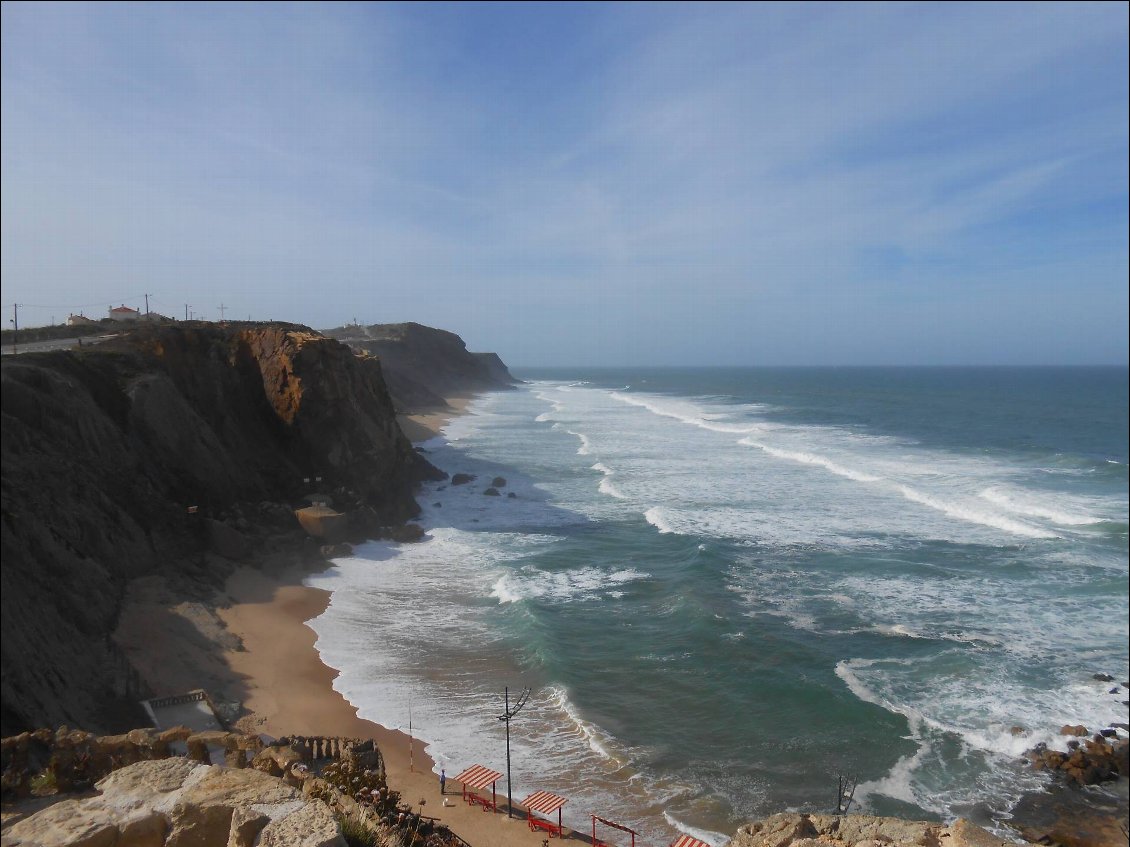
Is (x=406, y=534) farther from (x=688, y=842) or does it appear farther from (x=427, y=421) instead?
(x=427, y=421)

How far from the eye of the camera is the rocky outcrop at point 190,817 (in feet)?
19.1

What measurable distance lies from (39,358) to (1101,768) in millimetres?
34602

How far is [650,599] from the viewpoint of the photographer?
2634cm

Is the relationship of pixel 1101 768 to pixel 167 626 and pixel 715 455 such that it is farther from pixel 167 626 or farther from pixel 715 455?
pixel 715 455

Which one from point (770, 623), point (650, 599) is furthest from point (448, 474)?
point (770, 623)

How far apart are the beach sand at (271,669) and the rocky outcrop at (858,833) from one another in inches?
194

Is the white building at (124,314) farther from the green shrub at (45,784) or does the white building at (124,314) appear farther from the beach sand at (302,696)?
the green shrub at (45,784)

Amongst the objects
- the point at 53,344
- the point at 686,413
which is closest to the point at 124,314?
the point at 53,344

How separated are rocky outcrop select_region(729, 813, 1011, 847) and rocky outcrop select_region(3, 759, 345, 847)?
20.7 ft

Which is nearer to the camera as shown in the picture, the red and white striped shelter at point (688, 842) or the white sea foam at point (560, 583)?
the red and white striped shelter at point (688, 842)

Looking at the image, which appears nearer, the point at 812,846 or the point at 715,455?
the point at 812,846

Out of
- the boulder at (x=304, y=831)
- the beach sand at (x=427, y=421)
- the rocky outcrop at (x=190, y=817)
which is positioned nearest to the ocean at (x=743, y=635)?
the rocky outcrop at (x=190, y=817)

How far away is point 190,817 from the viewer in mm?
6266

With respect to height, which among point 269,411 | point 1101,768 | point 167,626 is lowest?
point 1101,768
